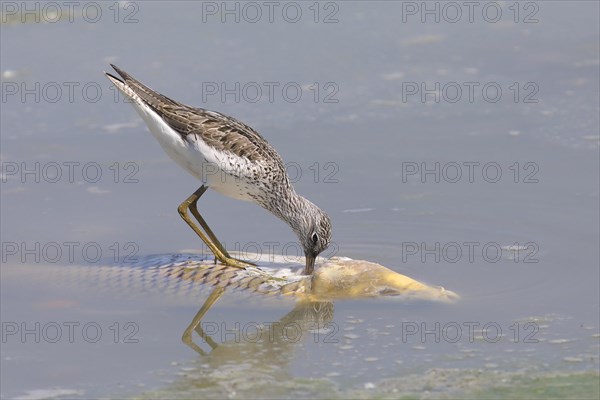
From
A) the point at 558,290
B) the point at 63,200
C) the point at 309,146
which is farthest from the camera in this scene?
the point at 309,146

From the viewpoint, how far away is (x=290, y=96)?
9.96 m

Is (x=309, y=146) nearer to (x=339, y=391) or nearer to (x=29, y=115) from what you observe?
(x=29, y=115)

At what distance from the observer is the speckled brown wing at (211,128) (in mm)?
7602

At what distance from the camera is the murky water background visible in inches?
239

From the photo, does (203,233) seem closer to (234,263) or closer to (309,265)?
(234,263)

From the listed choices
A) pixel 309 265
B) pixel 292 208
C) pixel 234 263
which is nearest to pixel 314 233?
pixel 309 265

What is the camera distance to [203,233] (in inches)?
308

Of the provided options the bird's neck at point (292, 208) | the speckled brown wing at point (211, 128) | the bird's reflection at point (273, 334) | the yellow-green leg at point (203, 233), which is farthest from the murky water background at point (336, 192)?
the speckled brown wing at point (211, 128)

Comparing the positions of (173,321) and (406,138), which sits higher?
(406,138)

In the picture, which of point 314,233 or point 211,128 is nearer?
point 314,233

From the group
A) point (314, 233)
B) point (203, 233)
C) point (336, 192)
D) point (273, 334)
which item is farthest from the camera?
point (336, 192)

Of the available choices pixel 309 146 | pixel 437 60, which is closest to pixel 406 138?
pixel 309 146

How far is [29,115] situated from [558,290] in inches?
196

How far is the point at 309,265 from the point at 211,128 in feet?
3.74
